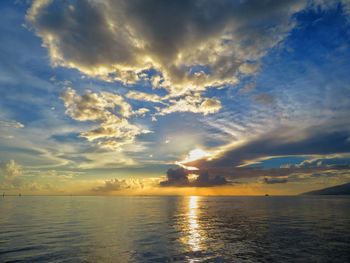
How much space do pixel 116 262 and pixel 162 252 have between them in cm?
783

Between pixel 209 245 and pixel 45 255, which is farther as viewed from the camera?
pixel 209 245

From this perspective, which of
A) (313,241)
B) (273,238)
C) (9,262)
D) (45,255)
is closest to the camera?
(9,262)

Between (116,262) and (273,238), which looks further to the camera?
(273,238)

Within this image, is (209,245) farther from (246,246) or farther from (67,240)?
(67,240)

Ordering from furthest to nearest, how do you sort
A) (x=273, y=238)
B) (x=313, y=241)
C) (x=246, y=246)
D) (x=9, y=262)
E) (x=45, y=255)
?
(x=273, y=238)
(x=313, y=241)
(x=246, y=246)
(x=45, y=255)
(x=9, y=262)

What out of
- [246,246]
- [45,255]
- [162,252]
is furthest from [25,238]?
[246,246]

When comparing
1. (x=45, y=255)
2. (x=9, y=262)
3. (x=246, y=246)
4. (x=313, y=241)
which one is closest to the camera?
(x=9, y=262)

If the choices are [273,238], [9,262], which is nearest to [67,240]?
[9,262]

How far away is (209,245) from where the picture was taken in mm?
43750

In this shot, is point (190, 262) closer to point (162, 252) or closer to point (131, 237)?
point (162, 252)

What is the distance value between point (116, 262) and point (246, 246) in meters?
20.4

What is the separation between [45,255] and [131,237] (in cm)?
1738

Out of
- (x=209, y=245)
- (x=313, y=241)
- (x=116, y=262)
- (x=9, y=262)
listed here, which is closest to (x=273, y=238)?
(x=313, y=241)

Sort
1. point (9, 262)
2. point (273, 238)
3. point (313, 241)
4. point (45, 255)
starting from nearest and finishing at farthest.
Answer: point (9, 262) → point (45, 255) → point (313, 241) → point (273, 238)
